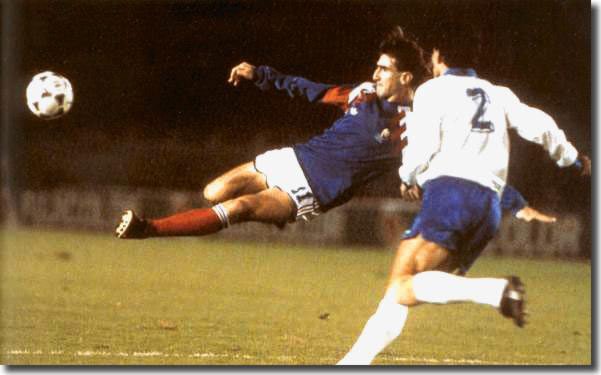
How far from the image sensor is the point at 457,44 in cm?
567

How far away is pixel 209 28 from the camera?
782 cm

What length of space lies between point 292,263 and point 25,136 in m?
4.09

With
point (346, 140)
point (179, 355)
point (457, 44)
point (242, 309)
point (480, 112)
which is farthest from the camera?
point (242, 309)

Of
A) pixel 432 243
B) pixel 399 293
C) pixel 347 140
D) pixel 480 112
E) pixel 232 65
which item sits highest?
pixel 232 65

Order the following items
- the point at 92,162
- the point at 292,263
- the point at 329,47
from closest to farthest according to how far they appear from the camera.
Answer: the point at 329,47
the point at 292,263
the point at 92,162

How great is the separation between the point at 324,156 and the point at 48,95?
1544 millimetres

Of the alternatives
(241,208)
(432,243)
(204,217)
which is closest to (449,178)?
(432,243)

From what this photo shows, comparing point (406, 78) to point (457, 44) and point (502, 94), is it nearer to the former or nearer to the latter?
point (457, 44)

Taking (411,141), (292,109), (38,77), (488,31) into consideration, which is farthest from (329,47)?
(411,141)

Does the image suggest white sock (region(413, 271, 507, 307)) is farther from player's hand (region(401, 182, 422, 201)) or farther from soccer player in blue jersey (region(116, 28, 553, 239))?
soccer player in blue jersey (region(116, 28, 553, 239))

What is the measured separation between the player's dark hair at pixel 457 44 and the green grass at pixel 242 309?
5.47 ft

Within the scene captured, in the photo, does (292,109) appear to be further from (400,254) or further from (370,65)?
(400,254)

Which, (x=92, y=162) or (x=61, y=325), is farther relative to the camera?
(x=92, y=162)

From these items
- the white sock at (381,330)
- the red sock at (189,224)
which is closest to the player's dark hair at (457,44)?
the white sock at (381,330)
